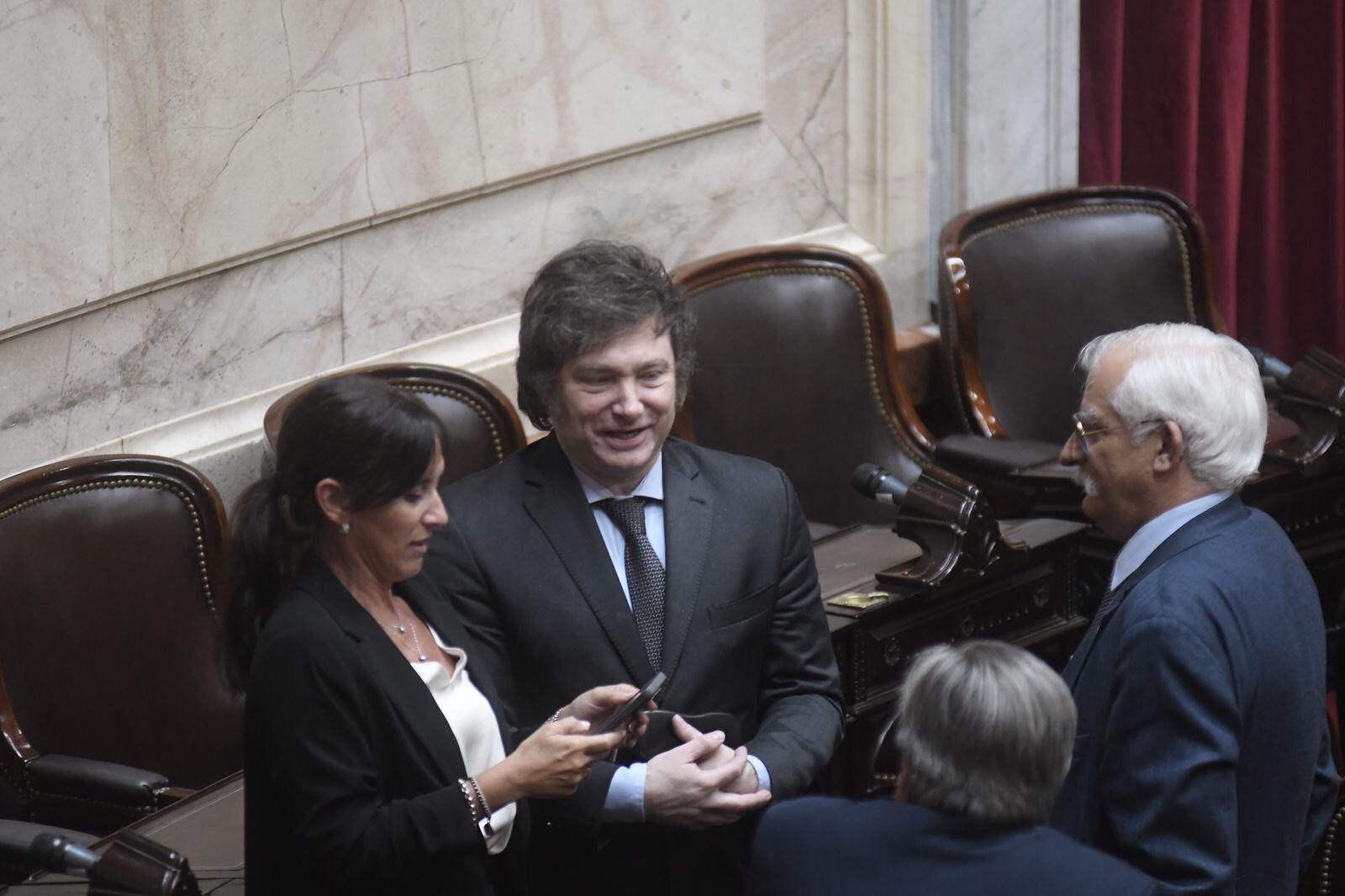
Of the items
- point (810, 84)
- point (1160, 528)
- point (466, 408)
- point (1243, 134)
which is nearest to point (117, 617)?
point (466, 408)

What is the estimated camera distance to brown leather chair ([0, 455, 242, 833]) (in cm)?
321

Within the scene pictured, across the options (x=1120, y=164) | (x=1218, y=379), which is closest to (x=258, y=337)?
(x=1218, y=379)

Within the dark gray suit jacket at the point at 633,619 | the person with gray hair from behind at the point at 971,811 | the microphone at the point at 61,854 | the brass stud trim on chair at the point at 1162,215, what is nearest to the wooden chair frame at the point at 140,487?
the dark gray suit jacket at the point at 633,619

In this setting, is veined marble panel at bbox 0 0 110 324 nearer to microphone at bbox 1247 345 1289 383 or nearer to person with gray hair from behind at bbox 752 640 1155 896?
person with gray hair from behind at bbox 752 640 1155 896

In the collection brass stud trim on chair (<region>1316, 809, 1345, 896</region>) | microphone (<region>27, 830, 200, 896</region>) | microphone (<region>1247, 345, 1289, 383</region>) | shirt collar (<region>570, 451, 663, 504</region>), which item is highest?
microphone (<region>1247, 345, 1289, 383</region>)

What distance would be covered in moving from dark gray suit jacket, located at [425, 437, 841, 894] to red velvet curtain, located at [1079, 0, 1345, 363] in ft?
9.70

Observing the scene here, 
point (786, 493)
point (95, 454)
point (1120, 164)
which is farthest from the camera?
point (1120, 164)

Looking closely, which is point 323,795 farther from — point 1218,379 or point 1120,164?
point 1120,164

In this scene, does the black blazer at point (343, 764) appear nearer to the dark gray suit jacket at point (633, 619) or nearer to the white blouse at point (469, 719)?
the white blouse at point (469, 719)

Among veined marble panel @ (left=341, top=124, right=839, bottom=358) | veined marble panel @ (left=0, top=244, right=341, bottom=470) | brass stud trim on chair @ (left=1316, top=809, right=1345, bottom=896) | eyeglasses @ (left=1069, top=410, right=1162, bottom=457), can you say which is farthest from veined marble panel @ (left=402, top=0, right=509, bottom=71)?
brass stud trim on chair @ (left=1316, top=809, right=1345, bottom=896)

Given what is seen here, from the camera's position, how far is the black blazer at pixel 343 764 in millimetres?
2000

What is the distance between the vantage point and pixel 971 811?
1.80 m

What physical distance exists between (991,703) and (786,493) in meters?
0.86

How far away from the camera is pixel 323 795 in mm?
1996
